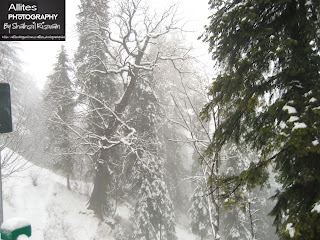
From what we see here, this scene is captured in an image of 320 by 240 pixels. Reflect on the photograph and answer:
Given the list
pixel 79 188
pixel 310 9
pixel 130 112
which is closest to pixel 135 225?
pixel 79 188

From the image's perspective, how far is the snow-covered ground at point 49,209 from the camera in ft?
39.9

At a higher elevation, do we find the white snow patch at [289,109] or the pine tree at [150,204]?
the white snow patch at [289,109]

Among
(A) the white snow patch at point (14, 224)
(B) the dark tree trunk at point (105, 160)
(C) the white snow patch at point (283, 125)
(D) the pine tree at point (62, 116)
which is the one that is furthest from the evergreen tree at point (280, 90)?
(D) the pine tree at point (62, 116)

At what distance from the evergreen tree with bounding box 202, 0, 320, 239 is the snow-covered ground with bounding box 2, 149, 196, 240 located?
37.8 feet

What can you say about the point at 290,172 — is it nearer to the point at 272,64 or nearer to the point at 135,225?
the point at 272,64

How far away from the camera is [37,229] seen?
11.9 meters

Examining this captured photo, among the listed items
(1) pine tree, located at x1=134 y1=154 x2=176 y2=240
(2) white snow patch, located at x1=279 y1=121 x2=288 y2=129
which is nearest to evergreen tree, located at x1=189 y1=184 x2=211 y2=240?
(1) pine tree, located at x1=134 y1=154 x2=176 y2=240

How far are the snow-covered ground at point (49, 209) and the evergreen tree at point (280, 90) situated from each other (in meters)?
11.5

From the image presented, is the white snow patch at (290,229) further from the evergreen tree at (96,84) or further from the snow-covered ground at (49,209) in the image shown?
the evergreen tree at (96,84)

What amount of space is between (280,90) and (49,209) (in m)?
14.0

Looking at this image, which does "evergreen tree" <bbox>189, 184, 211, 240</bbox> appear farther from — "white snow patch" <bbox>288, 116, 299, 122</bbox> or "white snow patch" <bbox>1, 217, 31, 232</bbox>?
"white snow patch" <bbox>1, 217, 31, 232</bbox>

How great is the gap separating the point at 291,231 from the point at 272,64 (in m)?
2.48

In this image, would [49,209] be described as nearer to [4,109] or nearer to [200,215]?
[200,215]

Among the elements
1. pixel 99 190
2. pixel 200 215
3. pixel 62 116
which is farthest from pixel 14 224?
pixel 200 215
